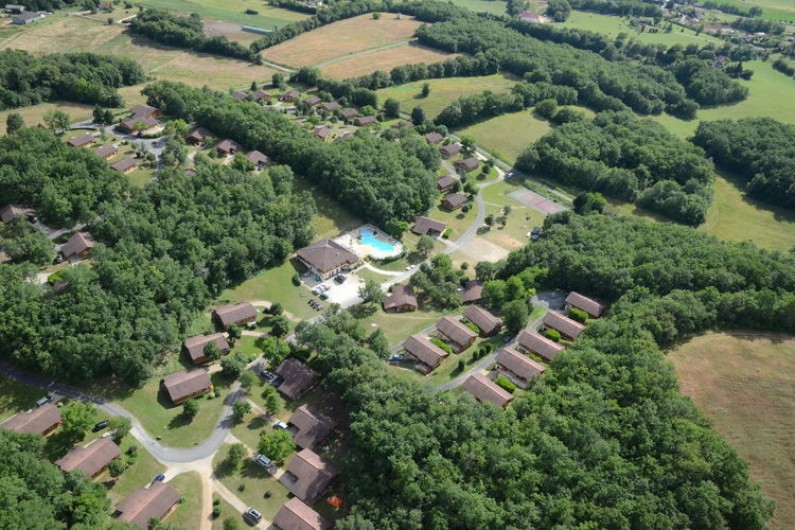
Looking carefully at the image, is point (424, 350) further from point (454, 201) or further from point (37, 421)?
point (37, 421)

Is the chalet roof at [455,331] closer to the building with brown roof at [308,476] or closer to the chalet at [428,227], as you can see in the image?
the building with brown roof at [308,476]

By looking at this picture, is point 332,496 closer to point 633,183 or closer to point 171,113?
point 633,183

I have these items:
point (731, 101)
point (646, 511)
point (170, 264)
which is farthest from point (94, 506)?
point (731, 101)

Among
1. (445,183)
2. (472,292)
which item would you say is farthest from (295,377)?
(445,183)

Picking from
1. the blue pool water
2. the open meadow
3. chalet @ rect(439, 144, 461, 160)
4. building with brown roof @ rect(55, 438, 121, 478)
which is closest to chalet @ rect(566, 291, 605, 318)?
the open meadow

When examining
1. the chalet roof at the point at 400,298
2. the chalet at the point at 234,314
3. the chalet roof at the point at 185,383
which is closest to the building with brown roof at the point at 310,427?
the chalet roof at the point at 185,383

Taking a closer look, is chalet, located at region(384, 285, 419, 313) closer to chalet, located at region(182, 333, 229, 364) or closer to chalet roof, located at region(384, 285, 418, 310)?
chalet roof, located at region(384, 285, 418, 310)
